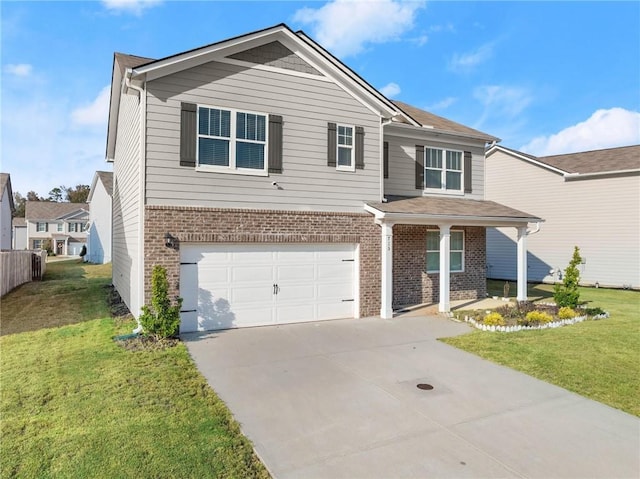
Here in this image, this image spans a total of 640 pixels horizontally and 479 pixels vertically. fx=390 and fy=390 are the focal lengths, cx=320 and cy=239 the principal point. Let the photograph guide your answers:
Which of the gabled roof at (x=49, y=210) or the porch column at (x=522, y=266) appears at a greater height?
the gabled roof at (x=49, y=210)

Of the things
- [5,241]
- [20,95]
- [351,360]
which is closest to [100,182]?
[5,241]

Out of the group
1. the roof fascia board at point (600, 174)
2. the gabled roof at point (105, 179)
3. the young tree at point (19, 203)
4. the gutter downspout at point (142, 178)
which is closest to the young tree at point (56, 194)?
the young tree at point (19, 203)

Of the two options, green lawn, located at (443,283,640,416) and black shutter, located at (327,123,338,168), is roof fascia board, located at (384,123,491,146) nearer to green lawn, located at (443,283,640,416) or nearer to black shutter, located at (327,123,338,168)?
black shutter, located at (327,123,338,168)

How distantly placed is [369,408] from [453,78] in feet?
59.1

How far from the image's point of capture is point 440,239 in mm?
12141

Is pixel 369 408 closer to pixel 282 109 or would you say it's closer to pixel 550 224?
pixel 282 109

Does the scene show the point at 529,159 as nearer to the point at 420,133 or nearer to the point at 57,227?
the point at 420,133

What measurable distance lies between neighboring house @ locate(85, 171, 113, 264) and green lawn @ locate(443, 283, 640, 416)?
2957 cm

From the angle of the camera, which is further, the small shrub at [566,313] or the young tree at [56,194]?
the young tree at [56,194]

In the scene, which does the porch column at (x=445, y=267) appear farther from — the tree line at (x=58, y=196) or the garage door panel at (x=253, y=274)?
the tree line at (x=58, y=196)

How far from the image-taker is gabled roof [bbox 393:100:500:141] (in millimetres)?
14023

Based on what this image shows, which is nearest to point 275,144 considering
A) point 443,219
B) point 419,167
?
point 443,219

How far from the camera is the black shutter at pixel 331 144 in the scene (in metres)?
10.7

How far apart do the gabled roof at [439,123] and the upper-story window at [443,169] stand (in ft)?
2.68
